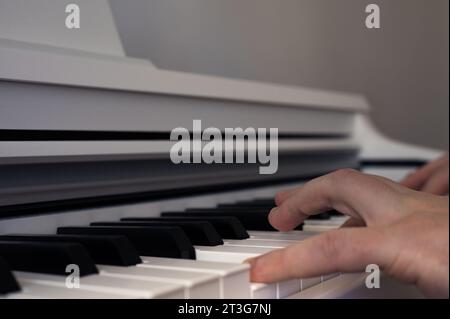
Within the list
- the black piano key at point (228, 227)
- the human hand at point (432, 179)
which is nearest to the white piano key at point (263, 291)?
the black piano key at point (228, 227)

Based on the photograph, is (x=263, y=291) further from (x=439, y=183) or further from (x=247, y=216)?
(x=439, y=183)

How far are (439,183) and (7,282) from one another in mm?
1125

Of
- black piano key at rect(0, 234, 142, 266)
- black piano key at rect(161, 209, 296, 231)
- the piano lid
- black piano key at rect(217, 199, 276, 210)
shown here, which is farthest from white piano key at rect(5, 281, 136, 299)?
black piano key at rect(217, 199, 276, 210)

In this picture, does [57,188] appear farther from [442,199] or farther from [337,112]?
[337,112]

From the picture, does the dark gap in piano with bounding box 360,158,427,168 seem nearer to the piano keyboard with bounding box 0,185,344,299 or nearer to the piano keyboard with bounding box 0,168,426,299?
the piano keyboard with bounding box 0,168,426,299

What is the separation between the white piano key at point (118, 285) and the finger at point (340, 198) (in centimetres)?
26

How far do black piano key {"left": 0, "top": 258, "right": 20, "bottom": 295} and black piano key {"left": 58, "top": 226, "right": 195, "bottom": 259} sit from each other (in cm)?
21

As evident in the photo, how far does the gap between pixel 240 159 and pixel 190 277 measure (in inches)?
26.4

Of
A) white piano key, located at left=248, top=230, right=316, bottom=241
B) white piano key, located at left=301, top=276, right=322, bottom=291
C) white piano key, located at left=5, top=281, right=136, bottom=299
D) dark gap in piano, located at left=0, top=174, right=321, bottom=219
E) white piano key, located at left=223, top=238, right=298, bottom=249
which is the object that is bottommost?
white piano key, located at left=5, top=281, right=136, bottom=299

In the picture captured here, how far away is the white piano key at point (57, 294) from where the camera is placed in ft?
1.88

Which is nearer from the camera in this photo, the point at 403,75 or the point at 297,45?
the point at 297,45

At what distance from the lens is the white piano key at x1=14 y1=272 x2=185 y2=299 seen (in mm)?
569

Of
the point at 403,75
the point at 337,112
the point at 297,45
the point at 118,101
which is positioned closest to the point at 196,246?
the point at 118,101
